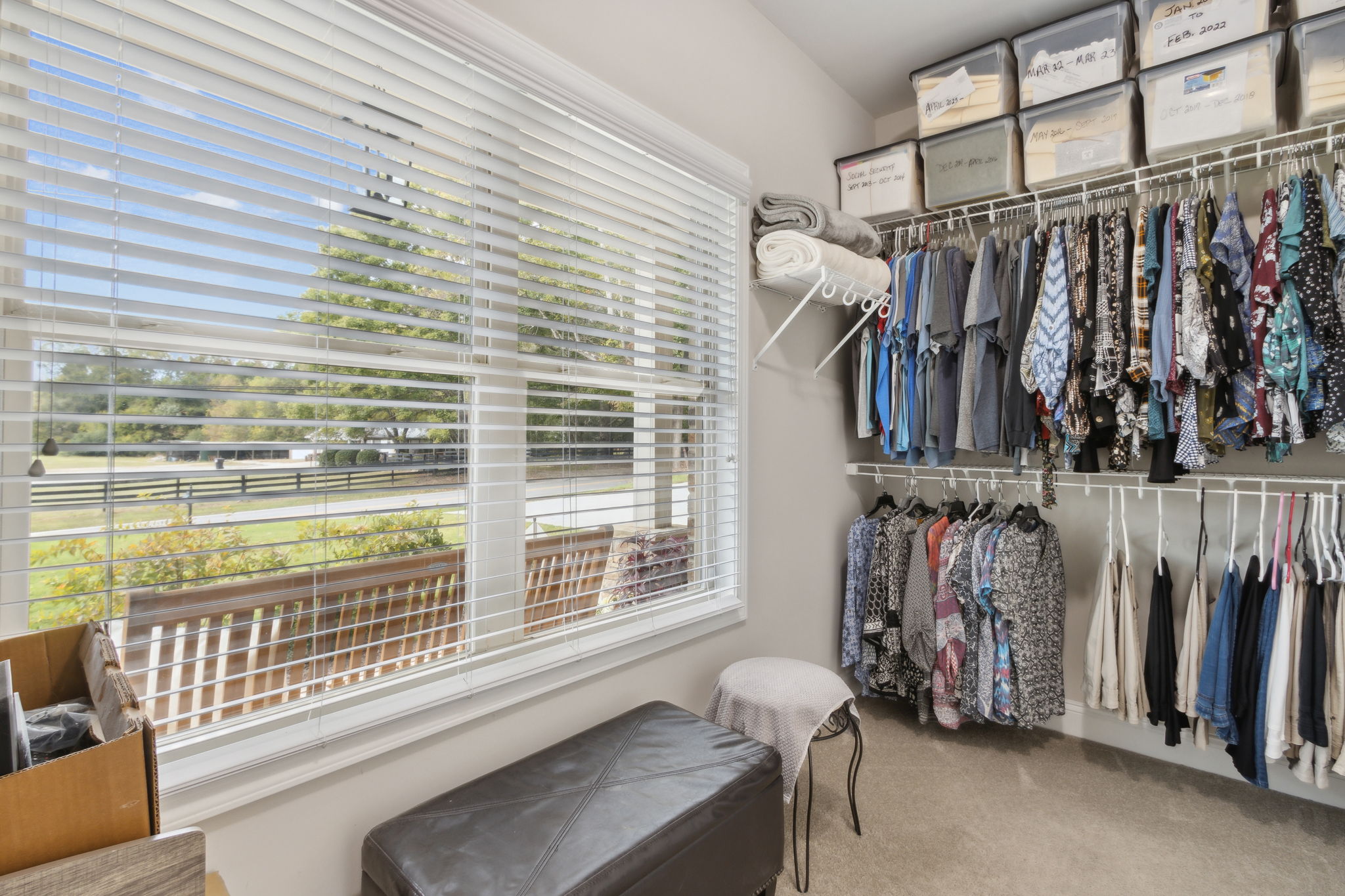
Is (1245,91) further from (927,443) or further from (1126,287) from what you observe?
(927,443)

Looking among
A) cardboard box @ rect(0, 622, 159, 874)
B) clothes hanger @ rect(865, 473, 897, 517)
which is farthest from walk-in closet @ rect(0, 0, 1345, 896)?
clothes hanger @ rect(865, 473, 897, 517)

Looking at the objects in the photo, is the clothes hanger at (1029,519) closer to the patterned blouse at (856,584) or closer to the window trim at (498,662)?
the patterned blouse at (856,584)

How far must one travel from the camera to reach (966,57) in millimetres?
2426

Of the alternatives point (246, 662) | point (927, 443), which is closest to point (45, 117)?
point (246, 662)

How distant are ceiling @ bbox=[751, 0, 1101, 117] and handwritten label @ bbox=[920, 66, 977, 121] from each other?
0.17 meters

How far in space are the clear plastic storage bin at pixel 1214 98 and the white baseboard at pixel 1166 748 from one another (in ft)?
6.68

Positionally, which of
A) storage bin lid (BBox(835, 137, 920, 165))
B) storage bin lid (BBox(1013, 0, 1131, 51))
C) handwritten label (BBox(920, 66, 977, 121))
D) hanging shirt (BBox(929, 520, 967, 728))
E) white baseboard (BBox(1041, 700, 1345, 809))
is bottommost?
white baseboard (BBox(1041, 700, 1345, 809))

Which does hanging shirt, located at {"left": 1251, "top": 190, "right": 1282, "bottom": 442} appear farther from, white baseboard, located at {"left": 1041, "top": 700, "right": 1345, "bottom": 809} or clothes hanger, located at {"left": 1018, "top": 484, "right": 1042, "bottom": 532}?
white baseboard, located at {"left": 1041, "top": 700, "right": 1345, "bottom": 809}

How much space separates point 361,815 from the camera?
49.7 inches

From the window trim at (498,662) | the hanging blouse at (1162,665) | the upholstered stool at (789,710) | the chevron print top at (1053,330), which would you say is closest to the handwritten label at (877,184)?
the chevron print top at (1053,330)

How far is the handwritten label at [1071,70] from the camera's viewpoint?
214 cm

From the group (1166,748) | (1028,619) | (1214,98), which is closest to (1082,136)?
(1214,98)

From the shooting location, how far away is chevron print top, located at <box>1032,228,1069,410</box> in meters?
2.10

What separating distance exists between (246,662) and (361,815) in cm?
39
